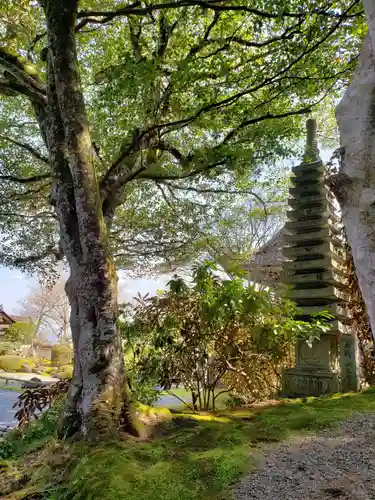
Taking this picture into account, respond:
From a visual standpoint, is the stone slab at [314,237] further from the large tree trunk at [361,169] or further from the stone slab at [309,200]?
the large tree trunk at [361,169]

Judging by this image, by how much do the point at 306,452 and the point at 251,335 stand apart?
2140 millimetres

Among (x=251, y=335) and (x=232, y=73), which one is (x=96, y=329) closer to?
(x=251, y=335)

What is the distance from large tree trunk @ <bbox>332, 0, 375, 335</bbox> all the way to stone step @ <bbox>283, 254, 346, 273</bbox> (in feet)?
15.2

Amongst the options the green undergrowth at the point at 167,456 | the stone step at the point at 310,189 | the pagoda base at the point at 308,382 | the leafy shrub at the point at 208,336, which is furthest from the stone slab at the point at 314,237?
the green undergrowth at the point at 167,456

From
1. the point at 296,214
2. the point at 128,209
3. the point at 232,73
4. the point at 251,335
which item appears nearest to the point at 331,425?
the point at 251,335

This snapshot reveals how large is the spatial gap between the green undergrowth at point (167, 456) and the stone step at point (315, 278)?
2.01m

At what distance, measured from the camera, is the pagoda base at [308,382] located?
5590mm

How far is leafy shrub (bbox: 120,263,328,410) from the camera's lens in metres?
4.79

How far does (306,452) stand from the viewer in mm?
2887

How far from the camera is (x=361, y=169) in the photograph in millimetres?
1697

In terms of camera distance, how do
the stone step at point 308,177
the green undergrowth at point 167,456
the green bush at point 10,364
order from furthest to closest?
the green bush at point 10,364, the stone step at point 308,177, the green undergrowth at point 167,456

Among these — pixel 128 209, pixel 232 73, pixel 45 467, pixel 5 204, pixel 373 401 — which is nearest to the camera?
pixel 45 467

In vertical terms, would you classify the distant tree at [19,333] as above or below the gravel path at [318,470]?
above

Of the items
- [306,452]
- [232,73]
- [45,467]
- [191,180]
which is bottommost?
[45,467]
